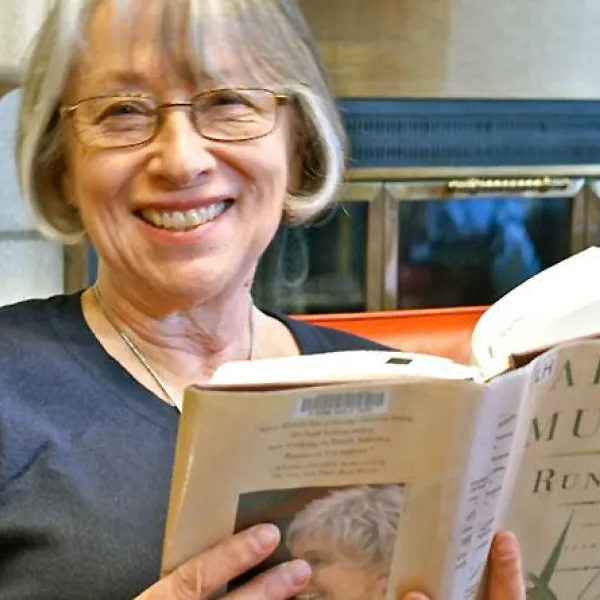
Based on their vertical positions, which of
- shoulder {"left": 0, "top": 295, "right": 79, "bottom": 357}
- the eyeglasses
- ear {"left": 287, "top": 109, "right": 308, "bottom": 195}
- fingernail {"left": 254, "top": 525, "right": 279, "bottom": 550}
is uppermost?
the eyeglasses

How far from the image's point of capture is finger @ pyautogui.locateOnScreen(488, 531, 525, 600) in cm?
72

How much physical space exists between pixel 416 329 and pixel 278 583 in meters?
0.76

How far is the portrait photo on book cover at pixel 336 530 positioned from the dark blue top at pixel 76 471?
19 centimetres

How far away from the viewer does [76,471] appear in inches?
33.7

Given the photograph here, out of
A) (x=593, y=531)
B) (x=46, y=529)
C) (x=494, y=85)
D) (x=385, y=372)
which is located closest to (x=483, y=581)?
(x=593, y=531)

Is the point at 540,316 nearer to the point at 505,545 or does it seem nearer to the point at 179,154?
the point at 505,545

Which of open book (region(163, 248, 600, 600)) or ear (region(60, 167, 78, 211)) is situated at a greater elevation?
ear (region(60, 167, 78, 211))

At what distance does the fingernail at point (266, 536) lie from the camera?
0.64 m

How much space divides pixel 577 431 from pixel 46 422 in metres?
0.43

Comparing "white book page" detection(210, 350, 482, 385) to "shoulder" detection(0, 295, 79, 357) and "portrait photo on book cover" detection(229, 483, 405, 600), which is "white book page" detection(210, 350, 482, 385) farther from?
"shoulder" detection(0, 295, 79, 357)

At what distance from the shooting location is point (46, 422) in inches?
34.4

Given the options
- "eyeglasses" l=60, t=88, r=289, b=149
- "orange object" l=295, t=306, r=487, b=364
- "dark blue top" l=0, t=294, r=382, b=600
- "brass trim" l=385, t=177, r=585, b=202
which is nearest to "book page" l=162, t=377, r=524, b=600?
"dark blue top" l=0, t=294, r=382, b=600

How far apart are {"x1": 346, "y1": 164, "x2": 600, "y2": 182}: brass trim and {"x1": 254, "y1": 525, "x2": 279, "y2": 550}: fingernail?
185 centimetres

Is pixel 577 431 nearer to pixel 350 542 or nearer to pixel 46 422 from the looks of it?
pixel 350 542
